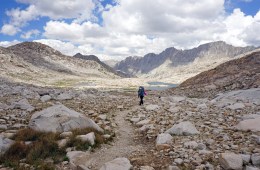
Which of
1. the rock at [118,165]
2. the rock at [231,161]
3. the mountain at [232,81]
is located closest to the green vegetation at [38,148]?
the rock at [118,165]

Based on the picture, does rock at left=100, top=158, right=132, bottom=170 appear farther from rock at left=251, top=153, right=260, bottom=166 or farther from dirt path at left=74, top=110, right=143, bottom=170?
rock at left=251, top=153, right=260, bottom=166

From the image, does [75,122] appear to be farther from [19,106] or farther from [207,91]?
[207,91]

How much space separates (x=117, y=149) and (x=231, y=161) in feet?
16.6

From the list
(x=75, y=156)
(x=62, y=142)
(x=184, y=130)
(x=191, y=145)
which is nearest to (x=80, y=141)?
(x=62, y=142)

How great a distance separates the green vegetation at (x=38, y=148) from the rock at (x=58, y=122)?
A: 54 cm

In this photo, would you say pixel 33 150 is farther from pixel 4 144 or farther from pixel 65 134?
pixel 65 134

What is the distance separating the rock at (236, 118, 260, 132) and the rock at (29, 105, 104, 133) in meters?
6.98

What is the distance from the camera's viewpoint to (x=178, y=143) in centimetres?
1302

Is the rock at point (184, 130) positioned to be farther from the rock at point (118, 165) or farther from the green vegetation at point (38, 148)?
the rock at point (118, 165)

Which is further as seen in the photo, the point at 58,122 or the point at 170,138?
the point at 58,122

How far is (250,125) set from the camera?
47.7ft

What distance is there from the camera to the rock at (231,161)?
33.9ft

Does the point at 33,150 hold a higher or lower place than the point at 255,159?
lower

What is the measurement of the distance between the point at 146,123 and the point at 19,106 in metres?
9.40
